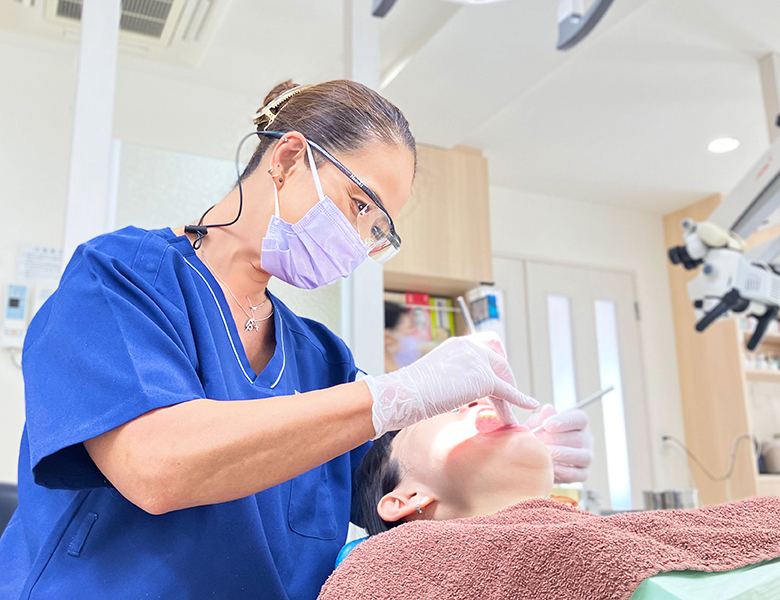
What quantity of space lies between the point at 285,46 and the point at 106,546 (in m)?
2.10

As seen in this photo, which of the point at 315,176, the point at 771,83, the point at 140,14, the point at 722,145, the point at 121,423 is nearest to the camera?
the point at 121,423

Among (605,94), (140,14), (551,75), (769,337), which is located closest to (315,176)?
(140,14)

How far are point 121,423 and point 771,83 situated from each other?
309cm

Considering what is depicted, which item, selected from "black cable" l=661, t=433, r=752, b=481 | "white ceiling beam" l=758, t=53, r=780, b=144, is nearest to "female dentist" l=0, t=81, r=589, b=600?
"white ceiling beam" l=758, t=53, r=780, b=144

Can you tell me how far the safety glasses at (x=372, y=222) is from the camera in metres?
1.02

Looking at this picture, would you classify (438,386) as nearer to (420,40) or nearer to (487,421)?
(487,421)

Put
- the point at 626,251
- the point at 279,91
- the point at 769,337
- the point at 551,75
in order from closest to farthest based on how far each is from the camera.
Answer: the point at 279,91
the point at 551,75
the point at 769,337
the point at 626,251

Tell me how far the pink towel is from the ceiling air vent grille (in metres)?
1.98

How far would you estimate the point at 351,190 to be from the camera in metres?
1.03

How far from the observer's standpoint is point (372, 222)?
42.6 inches

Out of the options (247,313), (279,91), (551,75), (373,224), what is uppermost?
(551,75)

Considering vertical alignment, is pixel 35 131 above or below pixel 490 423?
above

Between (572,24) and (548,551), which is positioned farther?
(572,24)

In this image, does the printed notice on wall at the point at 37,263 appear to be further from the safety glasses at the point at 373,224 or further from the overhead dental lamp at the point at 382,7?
the safety glasses at the point at 373,224
